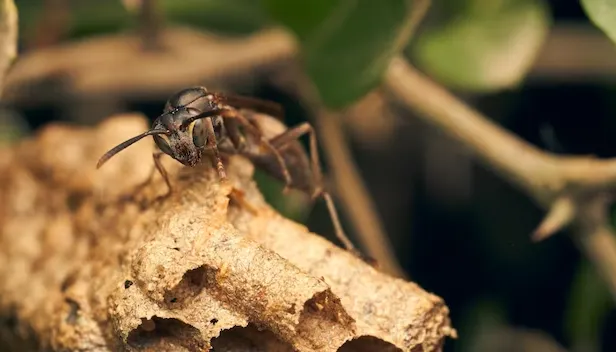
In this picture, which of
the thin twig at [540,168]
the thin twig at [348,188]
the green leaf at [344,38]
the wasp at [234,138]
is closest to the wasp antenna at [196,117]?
the wasp at [234,138]

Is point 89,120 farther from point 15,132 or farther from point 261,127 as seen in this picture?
point 261,127

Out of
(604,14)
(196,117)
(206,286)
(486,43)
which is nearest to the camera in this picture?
(206,286)

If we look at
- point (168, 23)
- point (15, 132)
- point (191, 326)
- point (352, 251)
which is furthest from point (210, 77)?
point (191, 326)

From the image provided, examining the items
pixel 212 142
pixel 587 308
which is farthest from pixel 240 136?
pixel 587 308

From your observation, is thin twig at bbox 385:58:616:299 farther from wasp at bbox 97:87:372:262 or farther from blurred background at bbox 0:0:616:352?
wasp at bbox 97:87:372:262

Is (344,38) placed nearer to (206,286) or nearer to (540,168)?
(540,168)

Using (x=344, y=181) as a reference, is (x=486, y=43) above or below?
above

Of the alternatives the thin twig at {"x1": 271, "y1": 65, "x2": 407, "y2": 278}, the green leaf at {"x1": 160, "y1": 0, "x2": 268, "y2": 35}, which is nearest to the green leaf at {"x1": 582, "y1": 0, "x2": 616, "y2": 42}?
the thin twig at {"x1": 271, "y1": 65, "x2": 407, "y2": 278}
